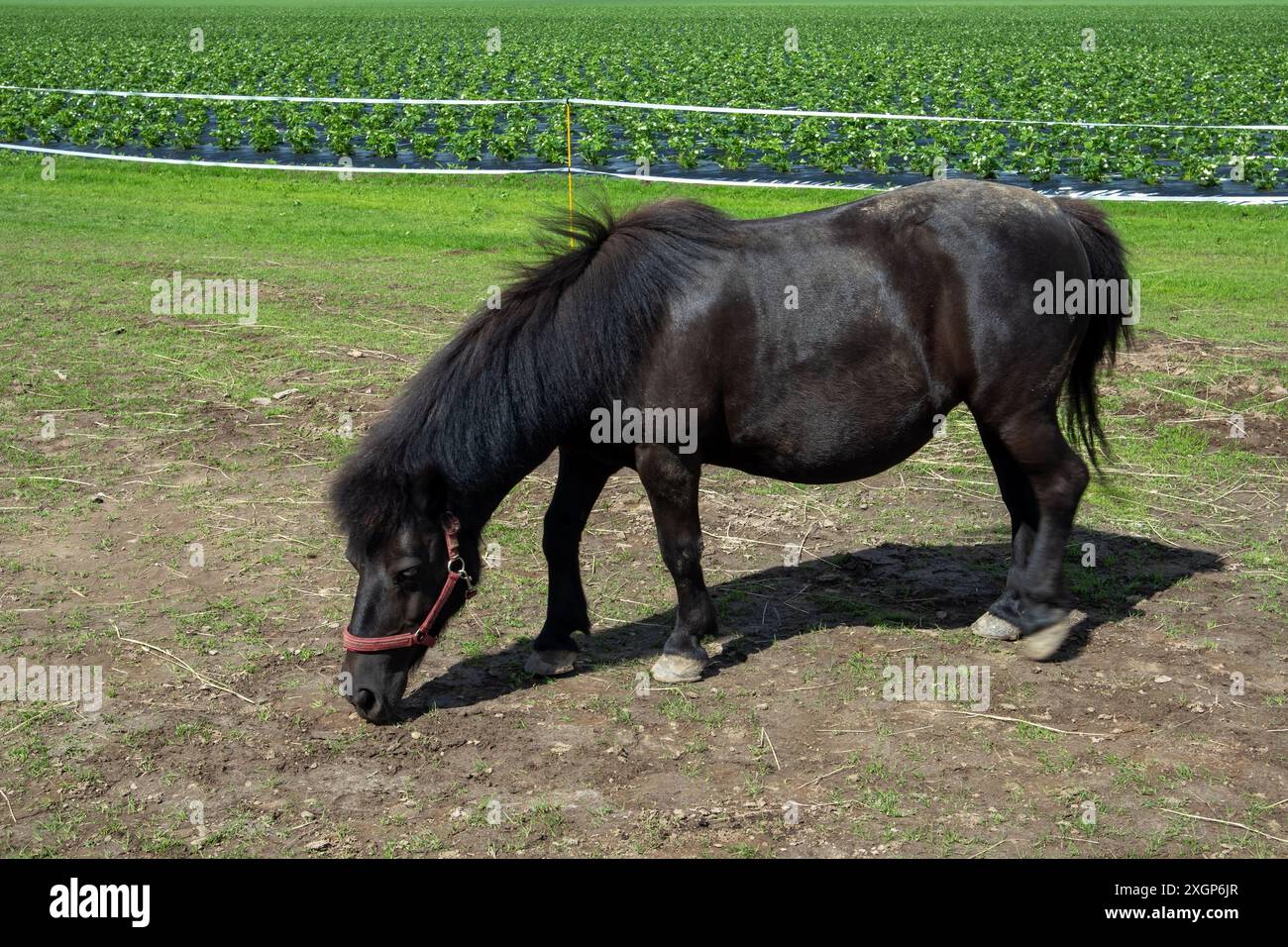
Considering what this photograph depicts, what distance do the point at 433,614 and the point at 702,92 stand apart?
91.3 feet

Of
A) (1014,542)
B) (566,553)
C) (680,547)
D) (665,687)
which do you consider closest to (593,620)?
(566,553)

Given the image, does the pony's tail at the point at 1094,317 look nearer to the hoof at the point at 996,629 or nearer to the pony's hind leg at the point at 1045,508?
the pony's hind leg at the point at 1045,508

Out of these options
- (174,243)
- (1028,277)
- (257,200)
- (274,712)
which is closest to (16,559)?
(274,712)

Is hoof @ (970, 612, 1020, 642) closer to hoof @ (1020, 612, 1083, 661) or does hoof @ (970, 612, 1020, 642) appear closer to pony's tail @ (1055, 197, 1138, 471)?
hoof @ (1020, 612, 1083, 661)

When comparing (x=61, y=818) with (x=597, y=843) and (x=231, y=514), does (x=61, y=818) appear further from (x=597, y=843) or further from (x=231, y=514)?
(x=231, y=514)

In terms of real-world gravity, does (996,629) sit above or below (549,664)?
above

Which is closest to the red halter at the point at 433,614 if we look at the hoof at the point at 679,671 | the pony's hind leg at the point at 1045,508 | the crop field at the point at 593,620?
the crop field at the point at 593,620

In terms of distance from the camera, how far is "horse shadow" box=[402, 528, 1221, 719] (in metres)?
6.17

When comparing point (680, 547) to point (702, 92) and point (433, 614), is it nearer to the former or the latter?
point (433, 614)

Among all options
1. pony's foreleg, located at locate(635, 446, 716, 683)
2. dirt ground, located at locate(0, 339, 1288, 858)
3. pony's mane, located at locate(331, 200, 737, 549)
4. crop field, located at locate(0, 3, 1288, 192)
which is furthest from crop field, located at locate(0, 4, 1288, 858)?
crop field, located at locate(0, 3, 1288, 192)

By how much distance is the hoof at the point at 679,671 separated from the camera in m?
5.94

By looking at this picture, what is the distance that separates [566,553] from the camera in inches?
243

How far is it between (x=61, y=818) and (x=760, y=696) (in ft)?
9.53

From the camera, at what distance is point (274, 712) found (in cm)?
562
